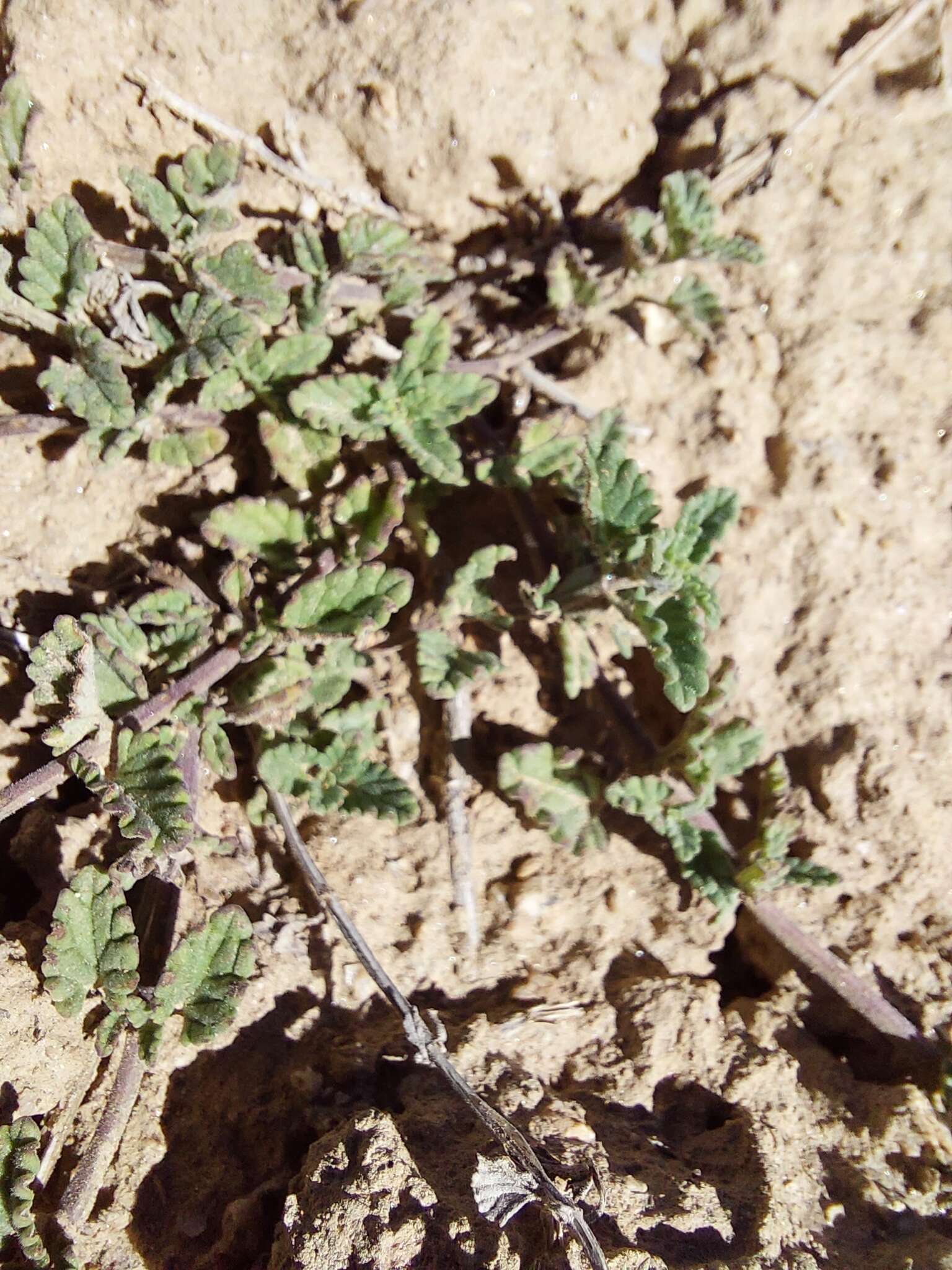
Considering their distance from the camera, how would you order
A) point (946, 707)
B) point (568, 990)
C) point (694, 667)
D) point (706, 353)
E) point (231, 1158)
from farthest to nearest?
point (706, 353)
point (946, 707)
point (568, 990)
point (694, 667)
point (231, 1158)

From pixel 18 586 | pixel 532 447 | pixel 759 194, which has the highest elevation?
pixel 759 194

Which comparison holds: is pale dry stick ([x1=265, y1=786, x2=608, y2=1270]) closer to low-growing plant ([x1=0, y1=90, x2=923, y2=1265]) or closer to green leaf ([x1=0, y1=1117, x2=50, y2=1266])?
low-growing plant ([x1=0, y1=90, x2=923, y2=1265])

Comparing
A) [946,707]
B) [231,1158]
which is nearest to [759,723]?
[946,707]

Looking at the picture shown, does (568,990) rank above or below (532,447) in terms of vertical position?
below

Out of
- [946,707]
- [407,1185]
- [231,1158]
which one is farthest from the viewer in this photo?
[946,707]

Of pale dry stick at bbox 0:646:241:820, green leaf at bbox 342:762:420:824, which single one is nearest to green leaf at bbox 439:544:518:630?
green leaf at bbox 342:762:420:824

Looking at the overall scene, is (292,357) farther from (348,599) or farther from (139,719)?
(139,719)

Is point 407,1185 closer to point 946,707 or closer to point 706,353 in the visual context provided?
point 946,707

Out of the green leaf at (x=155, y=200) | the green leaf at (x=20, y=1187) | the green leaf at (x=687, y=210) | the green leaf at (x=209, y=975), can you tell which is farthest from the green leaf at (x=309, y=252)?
the green leaf at (x=20, y=1187)

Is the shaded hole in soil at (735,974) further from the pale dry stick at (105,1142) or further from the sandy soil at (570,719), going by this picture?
the pale dry stick at (105,1142)
